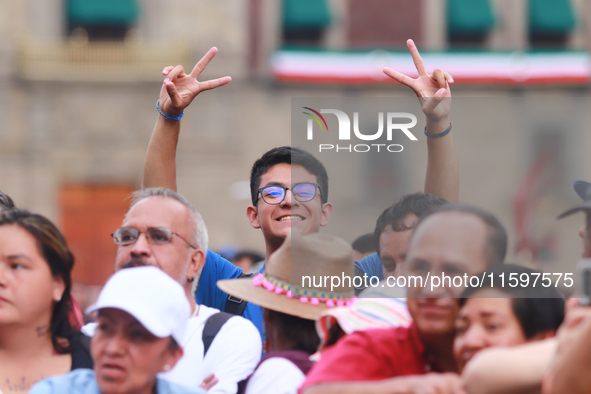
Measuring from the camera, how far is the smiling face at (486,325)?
220 cm

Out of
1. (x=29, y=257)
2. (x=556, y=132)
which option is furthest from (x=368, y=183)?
(x=29, y=257)

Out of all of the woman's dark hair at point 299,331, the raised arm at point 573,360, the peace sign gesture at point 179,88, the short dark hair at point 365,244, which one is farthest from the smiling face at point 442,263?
the short dark hair at point 365,244

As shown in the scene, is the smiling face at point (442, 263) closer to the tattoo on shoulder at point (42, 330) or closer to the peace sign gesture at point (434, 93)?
the peace sign gesture at point (434, 93)

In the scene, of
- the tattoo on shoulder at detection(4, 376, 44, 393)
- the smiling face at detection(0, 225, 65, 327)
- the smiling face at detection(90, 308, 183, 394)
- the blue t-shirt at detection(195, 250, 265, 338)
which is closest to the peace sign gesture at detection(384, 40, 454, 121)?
the blue t-shirt at detection(195, 250, 265, 338)

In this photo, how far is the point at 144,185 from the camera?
4.07 metres

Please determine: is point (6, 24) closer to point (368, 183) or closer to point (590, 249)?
point (368, 183)

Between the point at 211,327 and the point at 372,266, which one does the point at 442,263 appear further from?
Result: the point at 372,266

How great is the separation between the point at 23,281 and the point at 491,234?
1.63 m

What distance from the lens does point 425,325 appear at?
7.64 feet

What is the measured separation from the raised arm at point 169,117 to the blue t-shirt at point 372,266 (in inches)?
41.8

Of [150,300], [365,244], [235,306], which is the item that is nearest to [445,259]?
[150,300]

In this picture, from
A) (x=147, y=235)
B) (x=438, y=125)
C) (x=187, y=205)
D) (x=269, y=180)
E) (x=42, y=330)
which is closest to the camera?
(x=42, y=330)

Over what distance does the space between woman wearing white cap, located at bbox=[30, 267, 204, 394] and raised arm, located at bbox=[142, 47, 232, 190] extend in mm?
1501

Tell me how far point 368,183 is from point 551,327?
15435mm
